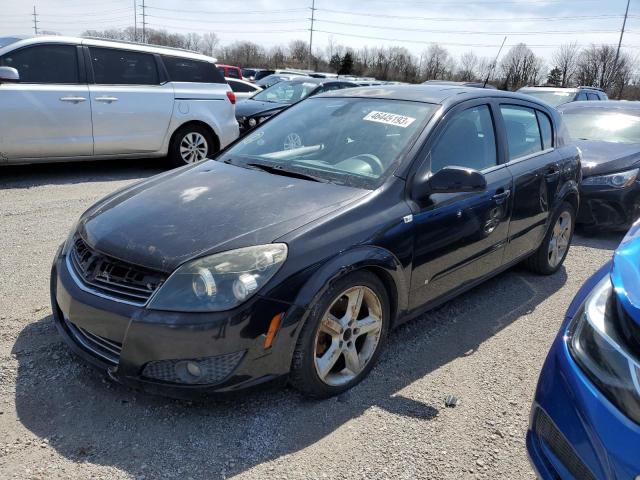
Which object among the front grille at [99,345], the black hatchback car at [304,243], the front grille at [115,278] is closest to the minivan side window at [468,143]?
the black hatchback car at [304,243]

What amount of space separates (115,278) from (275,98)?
987cm

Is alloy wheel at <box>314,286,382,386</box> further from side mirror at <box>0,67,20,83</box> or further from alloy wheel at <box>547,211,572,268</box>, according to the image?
side mirror at <box>0,67,20,83</box>

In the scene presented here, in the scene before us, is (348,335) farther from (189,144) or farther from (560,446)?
(189,144)

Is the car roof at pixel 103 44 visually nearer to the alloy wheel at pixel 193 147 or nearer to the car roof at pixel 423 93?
the alloy wheel at pixel 193 147

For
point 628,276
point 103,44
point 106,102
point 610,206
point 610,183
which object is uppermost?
point 103,44

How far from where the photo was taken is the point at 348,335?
282cm

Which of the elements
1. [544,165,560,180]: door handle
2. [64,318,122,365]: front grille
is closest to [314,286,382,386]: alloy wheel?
[64,318,122,365]: front grille

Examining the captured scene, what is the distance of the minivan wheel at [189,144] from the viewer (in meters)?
8.05

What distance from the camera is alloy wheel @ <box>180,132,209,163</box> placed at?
320 inches

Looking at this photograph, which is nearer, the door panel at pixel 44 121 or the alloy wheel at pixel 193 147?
the door panel at pixel 44 121

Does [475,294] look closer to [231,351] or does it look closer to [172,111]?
[231,351]

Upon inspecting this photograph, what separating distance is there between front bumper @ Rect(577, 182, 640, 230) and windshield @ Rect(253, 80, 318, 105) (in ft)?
23.1

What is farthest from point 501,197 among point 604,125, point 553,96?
point 553,96

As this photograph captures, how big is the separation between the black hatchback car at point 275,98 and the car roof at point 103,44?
2.50 m
